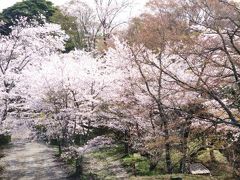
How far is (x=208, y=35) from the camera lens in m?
9.71

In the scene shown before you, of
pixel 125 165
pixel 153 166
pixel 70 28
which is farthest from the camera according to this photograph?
pixel 70 28

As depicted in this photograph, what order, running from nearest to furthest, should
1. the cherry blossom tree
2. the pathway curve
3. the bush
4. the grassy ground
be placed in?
the grassy ground, the pathway curve, the cherry blossom tree, the bush

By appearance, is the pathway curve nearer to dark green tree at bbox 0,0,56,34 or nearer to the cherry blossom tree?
the cherry blossom tree

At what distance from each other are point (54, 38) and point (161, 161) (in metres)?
12.5

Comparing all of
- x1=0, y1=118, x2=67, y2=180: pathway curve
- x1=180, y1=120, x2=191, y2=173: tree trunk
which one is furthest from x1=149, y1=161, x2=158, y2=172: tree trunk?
x1=0, y1=118, x2=67, y2=180: pathway curve

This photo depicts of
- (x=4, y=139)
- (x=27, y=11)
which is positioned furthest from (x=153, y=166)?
(x=27, y=11)

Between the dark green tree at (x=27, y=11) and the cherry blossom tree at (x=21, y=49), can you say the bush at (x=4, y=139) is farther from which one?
the dark green tree at (x=27, y=11)

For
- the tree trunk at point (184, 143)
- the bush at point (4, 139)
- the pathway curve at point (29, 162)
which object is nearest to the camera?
the tree trunk at point (184, 143)

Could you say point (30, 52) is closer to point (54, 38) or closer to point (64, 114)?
point (54, 38)

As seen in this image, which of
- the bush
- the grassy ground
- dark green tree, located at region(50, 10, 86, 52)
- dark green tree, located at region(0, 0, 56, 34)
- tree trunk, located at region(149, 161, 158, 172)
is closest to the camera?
the grassy ground

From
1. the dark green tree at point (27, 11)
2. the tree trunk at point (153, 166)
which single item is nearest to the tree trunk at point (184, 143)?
the tree trunk at point (153, 166)

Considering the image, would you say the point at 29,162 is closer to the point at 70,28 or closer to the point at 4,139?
the point at 4,139

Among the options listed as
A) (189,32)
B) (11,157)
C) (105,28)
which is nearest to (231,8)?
(189,32)

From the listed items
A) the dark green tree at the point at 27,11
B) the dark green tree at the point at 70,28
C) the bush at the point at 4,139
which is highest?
the dark green tree at the point at 27,11
